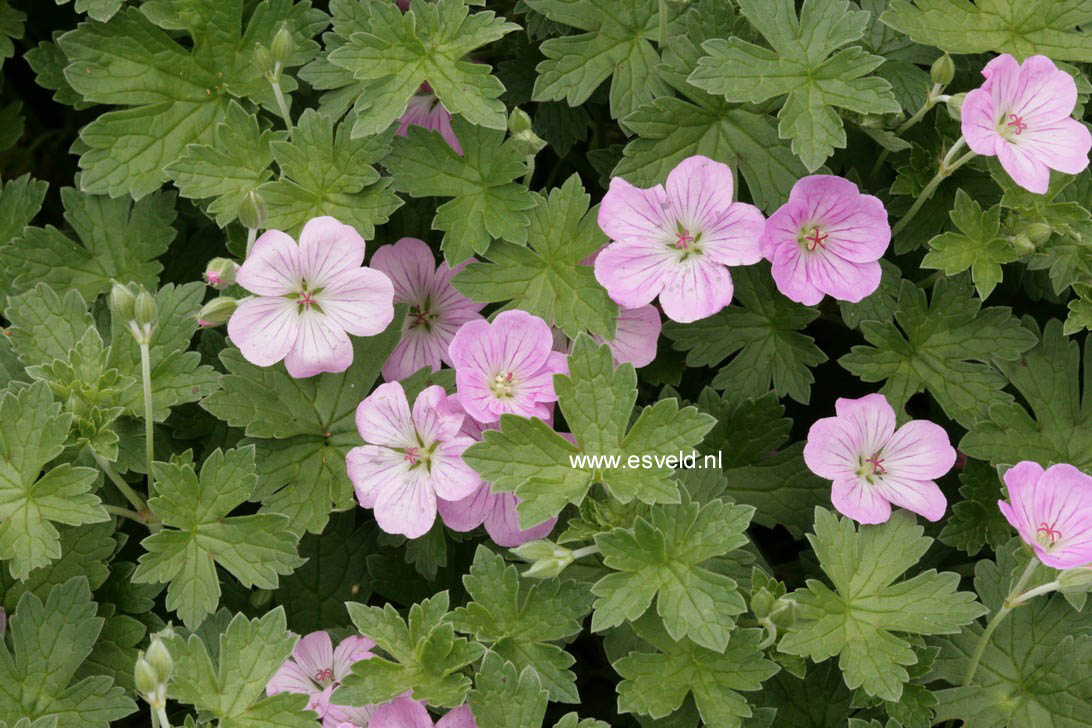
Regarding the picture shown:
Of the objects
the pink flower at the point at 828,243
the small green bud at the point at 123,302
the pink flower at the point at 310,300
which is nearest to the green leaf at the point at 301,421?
the pink flower at the point at 310,300

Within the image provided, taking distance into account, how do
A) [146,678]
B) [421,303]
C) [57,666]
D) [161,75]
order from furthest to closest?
[161,75]
[421,303]
[57,666]
[146,678]

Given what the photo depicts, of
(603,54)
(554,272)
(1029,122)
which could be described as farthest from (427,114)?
(1029,122)

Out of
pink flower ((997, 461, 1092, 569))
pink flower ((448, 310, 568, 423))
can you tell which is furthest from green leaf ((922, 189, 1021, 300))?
pink flower ((448, 310, 568, 423))

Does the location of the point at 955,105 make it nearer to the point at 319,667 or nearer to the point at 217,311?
the point at 217,311

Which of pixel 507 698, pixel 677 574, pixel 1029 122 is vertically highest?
pixel 1029 122

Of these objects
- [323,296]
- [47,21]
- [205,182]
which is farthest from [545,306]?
[47,21]

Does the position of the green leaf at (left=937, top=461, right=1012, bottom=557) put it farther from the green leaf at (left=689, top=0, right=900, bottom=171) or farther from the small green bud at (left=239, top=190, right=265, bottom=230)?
the small green bud at (left=239, top=190, right=265, bottom=230)

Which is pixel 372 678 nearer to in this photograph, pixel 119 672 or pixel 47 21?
pixel 119 672
